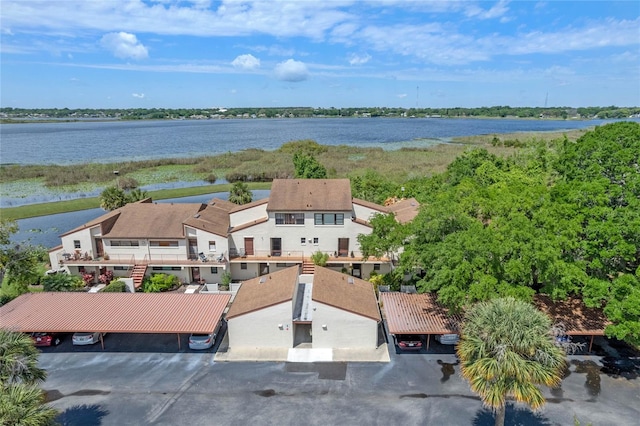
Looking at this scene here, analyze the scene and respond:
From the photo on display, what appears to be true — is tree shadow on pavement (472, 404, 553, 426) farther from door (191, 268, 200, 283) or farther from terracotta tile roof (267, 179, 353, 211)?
door (191, 268, 200, 283)

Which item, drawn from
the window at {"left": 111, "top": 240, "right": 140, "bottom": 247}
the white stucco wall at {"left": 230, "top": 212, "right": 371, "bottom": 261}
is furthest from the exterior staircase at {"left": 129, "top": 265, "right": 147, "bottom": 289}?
the white stucco wall at {"left": 230, "top": 212, "right": 371, "bottom": 261}

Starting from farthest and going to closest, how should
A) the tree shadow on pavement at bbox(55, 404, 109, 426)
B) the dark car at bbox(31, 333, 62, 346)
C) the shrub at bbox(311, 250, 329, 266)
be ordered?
the shrub at bbox(311, 250, 329, 266) → the dark car at bbox(31, 333, 62, 346) → the tree shadow on pavement at bbox(55, 404, 109, 426)

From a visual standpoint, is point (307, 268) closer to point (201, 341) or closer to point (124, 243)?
point (201, 341)

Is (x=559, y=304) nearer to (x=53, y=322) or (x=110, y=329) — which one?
(x=110, y=329)

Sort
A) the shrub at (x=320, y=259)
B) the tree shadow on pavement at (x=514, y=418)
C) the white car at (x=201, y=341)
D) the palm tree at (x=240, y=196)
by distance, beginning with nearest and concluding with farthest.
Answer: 1. the tree shadow on pavement at (x=514, y=418)
2. the white car at (x=201, y=341)
3. the shrub at (x=320, y=259)
4. the palm tree at (x=240, y=196)

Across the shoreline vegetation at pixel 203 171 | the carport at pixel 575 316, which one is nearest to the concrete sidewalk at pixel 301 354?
the carport at pixel 575 316

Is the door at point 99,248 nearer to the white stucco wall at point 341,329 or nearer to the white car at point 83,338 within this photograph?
the white car at point 83,338

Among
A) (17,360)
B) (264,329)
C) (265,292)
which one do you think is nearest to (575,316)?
(264,329)
